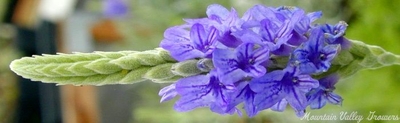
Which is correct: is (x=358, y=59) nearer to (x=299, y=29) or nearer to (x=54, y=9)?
(x=299, y=29)

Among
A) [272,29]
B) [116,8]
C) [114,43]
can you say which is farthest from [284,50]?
[114,43]

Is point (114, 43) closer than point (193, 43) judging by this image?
No

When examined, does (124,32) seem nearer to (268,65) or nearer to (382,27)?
(382,27)

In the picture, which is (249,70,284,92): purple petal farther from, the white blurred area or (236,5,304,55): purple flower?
the white blurred area

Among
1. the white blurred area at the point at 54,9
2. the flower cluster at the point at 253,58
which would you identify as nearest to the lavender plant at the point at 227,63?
the flower cluster at the point at 253,58

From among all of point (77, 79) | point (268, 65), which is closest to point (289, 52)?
point (268, 65)

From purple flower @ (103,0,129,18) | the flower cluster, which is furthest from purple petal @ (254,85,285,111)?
purple flower @ (103,0,129,18)

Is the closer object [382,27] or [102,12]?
[382,27]
